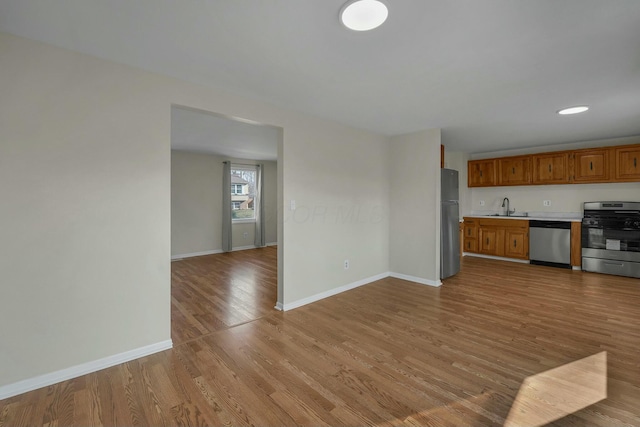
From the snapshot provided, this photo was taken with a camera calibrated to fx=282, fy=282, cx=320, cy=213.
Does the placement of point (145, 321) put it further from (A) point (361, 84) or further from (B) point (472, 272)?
(B) point (472, 272)

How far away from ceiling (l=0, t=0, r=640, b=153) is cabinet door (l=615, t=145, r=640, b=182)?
2361 mm

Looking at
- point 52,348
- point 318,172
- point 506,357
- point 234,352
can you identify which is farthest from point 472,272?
point 52,348

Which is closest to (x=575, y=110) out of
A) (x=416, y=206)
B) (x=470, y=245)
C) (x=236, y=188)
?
(x=416, y=206)

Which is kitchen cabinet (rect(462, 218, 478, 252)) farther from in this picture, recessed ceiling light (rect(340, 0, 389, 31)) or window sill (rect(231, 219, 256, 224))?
recessed ceiling light (rect(340, 0, 389, 31))

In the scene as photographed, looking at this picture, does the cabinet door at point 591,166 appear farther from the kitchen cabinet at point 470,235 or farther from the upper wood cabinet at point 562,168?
the kitchen cabinet at point 470,235

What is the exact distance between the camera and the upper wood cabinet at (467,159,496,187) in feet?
20.6

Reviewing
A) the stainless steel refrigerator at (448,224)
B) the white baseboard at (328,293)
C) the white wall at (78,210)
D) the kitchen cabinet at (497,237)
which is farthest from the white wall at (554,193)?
Answer: the white wall at (78,210)

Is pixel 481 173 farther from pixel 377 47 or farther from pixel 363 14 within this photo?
pixel 363 14

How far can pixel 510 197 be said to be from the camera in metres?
6.33

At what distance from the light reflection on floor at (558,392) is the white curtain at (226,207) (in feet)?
20.8

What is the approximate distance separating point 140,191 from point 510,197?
7.01m

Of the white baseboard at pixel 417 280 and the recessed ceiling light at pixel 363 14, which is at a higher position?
the recessed ceiling light at pixel 363 14

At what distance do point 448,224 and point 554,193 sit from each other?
10.2 feet

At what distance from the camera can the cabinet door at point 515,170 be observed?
5824mm
